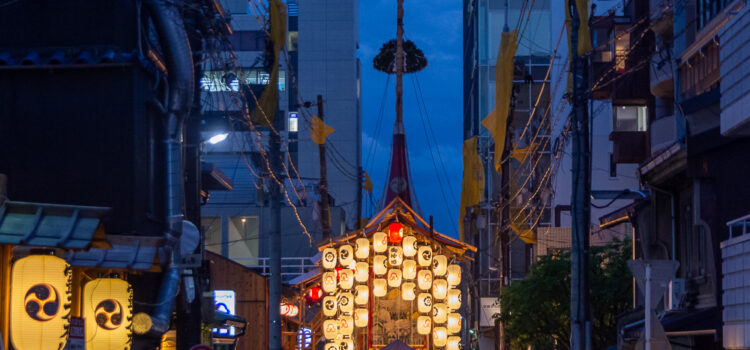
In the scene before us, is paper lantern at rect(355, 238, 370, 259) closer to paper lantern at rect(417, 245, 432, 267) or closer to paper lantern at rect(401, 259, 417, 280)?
paper lantern at rect(401, 259, 417, 280)

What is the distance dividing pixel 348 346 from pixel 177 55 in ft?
44.9

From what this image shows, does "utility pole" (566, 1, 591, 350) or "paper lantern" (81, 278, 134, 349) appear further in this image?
"utility pole" (566, 1, 591, 350)

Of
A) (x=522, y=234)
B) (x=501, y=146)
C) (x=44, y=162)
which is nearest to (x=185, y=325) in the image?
(x=44, y=162)

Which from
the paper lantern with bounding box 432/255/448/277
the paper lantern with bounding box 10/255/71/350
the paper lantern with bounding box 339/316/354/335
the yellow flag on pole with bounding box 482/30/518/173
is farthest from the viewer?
the paper lantern with bounding box 432/255/448/277

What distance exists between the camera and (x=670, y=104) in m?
26.8

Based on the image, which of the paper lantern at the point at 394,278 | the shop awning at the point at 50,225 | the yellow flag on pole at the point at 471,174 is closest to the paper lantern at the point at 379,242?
the paper lantern at the point at 394,278

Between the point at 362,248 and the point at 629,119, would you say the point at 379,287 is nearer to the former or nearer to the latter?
the point at 362,248

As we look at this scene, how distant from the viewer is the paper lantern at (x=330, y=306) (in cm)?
3114

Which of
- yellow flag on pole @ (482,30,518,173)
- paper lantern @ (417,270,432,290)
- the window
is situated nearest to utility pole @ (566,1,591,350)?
yellow flag on pole @ (482,30,518,173)

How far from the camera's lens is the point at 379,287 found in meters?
31.1

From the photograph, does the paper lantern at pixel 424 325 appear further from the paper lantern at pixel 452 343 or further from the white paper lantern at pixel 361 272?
the white paper lantern at pixel 361 272

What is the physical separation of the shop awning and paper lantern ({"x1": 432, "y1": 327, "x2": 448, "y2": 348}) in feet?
66.3

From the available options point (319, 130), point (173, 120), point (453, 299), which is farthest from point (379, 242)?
point (173, 120)

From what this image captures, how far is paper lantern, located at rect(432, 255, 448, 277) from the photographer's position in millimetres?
31759
